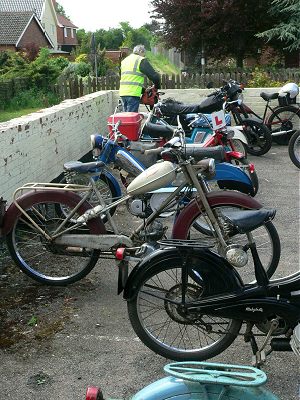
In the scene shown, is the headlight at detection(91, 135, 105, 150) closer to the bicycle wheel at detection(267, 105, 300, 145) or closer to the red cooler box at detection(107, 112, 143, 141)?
the red cooler box at detection(107, 112, 143, 141)

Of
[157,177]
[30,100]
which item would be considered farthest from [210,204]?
[30,100]

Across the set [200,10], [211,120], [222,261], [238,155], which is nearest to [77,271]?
[222,261]

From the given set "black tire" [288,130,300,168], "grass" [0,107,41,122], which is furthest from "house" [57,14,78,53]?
"black tire" [288,130,300,168]

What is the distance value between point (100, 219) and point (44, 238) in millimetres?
488

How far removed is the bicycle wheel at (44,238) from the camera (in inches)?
180

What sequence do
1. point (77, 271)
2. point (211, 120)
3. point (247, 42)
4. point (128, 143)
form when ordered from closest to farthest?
point (77, 271) < point (128, 143) < point (211, 120) < point (247, 42)

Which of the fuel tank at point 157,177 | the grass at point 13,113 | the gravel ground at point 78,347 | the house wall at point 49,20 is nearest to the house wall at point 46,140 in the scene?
the gravel ground at point 78,347

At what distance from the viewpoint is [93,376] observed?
3357 millimetres

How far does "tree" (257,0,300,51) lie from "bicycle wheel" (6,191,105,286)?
15618mm

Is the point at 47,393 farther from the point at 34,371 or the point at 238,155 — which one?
the point at 238,155

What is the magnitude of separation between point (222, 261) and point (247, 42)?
743 inches

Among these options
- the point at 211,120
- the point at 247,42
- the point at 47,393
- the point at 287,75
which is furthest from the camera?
the point at 247,42

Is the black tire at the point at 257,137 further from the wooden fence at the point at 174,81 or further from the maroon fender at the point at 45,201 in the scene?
the maroon fender at the point at 45,201

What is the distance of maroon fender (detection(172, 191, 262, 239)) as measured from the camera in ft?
13.4
